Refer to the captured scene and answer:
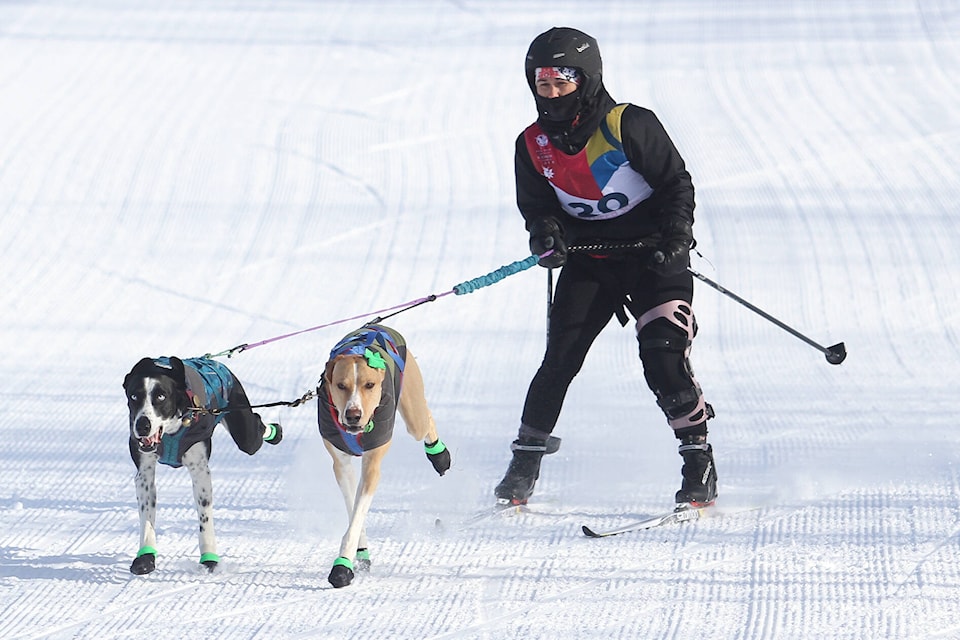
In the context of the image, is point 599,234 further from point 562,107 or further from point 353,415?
point 353,415

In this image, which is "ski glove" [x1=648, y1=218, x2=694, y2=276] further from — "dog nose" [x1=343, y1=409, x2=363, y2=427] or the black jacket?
"dog nose" [x1=343, y1=409, x2=363, y2=427]

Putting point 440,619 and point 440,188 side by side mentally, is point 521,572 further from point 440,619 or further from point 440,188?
point 440,188

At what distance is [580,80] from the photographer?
4.70 m

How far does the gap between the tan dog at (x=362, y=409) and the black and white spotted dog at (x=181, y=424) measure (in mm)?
339

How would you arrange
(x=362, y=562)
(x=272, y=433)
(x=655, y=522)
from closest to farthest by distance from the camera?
(x=362, y=562), (x=272, y=433), (x=655, y=522)

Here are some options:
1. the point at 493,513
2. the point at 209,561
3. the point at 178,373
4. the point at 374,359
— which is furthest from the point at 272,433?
the point at 493,513

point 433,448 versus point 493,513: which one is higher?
point 433,448

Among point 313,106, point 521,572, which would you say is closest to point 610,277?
point 521,572

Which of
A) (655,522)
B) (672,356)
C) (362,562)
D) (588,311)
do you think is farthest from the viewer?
(588,311)

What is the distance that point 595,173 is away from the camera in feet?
15.8

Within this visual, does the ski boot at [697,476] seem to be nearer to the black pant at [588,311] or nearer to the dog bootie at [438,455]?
the black pant at [588,311]

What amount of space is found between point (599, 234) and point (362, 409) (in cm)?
142

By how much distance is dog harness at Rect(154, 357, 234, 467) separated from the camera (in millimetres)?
4113

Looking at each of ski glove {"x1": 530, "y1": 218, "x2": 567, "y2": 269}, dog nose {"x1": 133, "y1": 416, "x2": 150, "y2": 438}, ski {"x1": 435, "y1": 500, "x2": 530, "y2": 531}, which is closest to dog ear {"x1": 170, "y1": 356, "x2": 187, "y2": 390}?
dog nose {"x1": 133, "y1": 416, "x2": 150, "y2": 438}
